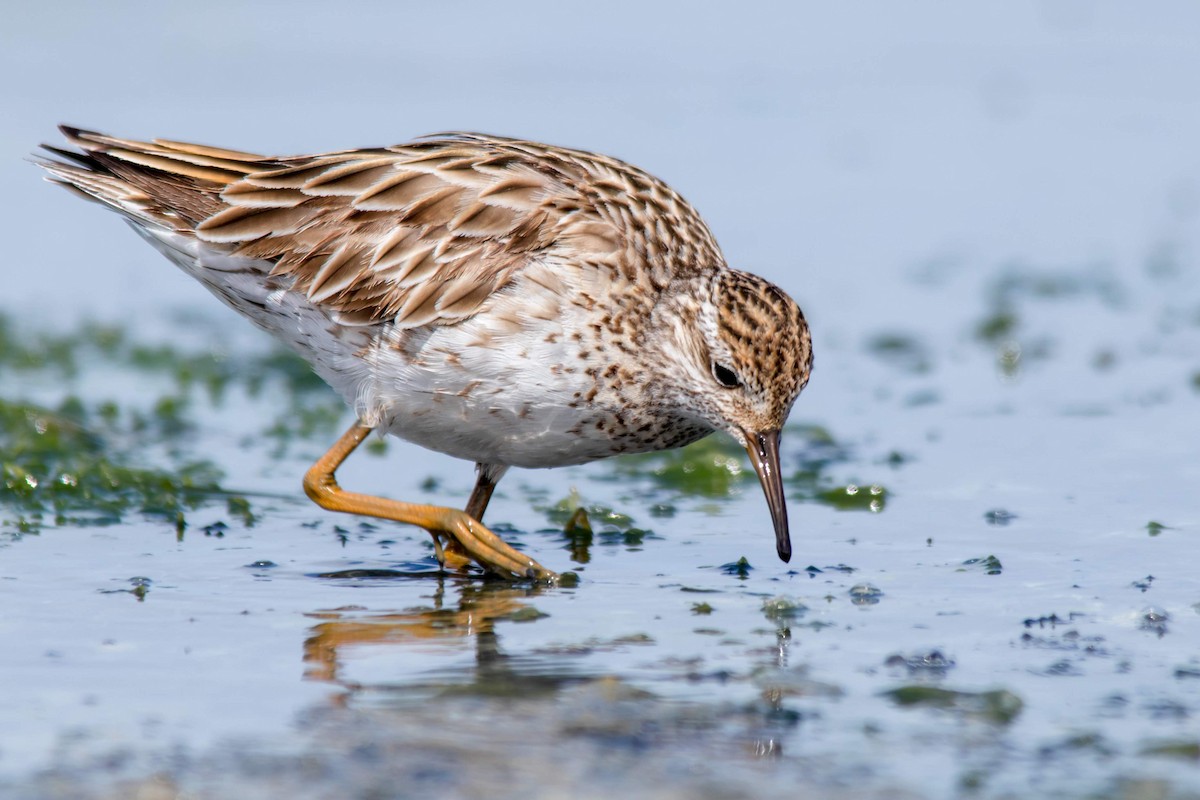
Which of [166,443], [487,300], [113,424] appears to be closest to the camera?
[487,300]

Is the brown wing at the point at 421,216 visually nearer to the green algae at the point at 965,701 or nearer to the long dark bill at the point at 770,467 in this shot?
the long dark bill at the point at 770,467

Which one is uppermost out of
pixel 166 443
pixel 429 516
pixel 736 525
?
pixel 166 443

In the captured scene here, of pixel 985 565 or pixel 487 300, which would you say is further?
pixel 487 300

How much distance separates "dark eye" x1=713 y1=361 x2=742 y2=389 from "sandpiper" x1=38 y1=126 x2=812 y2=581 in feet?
0.04

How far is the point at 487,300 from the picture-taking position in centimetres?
839

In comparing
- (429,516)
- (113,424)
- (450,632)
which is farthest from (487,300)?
(113,424)

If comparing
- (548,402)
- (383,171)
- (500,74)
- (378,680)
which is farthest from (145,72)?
(378,680)

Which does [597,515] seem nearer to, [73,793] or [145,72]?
[73,793]

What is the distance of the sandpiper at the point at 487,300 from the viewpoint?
8.27 meters

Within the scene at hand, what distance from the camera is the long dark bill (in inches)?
323

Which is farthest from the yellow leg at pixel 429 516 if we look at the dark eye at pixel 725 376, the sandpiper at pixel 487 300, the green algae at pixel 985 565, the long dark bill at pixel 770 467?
the green algae at pixel 985 565

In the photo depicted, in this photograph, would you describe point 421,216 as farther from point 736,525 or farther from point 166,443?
point 166,443

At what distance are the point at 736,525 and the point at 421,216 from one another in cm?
242

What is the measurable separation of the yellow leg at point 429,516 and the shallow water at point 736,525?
0.22 m
